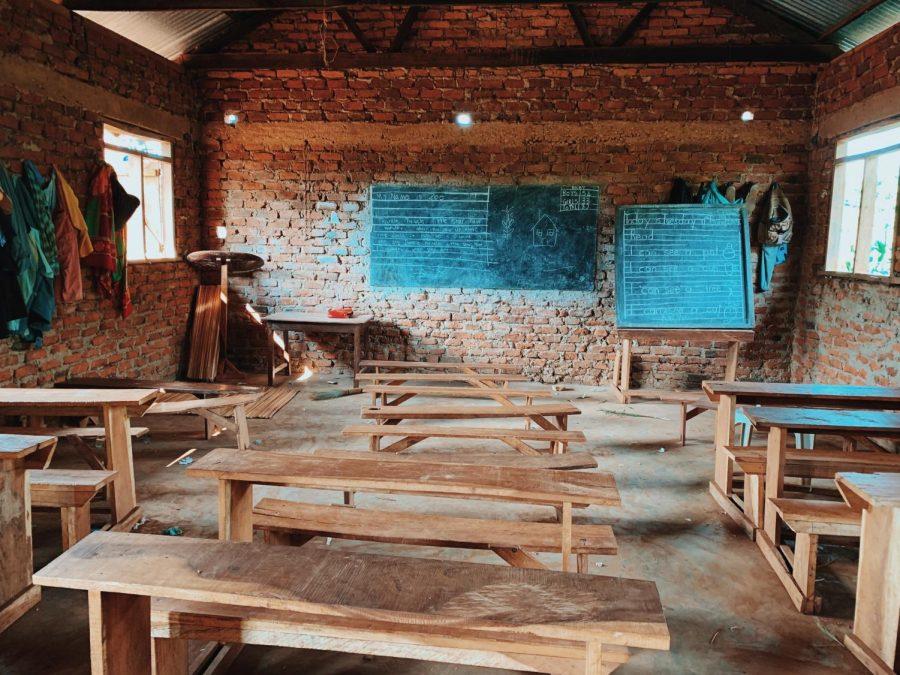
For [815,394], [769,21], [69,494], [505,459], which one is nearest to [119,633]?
[69,494]

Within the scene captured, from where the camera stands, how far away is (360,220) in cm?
717

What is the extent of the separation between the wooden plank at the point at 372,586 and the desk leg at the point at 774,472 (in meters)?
1.73

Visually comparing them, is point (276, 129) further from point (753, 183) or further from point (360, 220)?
point (753, 183)

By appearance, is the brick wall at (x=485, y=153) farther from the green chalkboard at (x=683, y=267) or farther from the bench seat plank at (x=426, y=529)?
the bench seat plank at (x=426, y=529)

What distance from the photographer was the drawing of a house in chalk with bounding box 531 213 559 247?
22.8 feet

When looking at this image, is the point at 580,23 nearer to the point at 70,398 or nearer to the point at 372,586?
the point at 70,398

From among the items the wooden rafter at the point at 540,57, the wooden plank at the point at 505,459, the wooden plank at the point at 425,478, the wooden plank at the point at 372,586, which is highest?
the wooden rafter at the point at 540,57

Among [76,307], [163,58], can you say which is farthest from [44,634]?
[163,58]

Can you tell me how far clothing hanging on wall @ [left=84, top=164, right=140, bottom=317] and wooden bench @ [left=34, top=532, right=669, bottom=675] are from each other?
417 centimetres

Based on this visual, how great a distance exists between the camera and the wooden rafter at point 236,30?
688cm

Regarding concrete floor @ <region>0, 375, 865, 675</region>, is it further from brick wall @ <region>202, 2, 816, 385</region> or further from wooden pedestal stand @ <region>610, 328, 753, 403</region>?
brick wall @ <region>202, 2, 816, 385</region>

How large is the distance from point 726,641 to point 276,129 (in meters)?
6.41

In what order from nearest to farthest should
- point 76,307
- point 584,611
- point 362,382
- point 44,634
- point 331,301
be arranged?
point 584,611 → point 44,634 → point 76,307 → point 362,382 → point 331,301

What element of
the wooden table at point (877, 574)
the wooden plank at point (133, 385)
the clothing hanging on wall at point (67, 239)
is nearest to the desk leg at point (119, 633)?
the wooden table at point (877, 574)
